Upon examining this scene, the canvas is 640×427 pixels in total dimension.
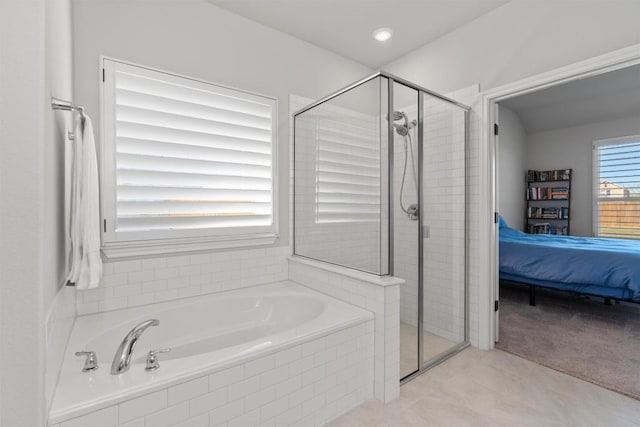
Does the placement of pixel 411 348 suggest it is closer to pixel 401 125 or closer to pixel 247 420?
pixel 247 420

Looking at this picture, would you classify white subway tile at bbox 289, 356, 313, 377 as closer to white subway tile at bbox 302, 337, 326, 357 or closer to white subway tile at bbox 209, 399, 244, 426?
white subway tile at bbox 302, 337, 326, 357

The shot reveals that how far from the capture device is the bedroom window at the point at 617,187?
500 centimetres

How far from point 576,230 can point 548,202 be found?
25.8 inches

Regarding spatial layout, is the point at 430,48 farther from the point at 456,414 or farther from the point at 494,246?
the point at 456,414

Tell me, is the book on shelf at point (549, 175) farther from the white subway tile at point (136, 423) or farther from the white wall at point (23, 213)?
the white wall at point (23, 213)

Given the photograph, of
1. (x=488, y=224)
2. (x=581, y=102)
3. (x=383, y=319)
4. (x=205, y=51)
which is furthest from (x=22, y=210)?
(x=581, y=102)

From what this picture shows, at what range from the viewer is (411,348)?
223cm

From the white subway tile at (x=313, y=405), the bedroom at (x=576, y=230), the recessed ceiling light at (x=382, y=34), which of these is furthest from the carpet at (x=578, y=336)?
the recessed ceiling light at (x=382, y=34)

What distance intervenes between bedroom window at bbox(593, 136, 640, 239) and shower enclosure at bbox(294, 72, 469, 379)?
4465 mm

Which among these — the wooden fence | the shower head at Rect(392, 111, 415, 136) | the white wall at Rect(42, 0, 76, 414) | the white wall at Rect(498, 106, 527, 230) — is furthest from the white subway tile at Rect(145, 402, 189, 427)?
the wooden fence

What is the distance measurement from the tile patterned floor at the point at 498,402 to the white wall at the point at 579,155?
456cm

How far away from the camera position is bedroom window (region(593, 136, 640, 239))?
16.4 feet

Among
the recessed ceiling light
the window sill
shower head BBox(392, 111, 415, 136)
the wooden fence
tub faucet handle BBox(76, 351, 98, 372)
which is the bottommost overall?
tub faucet handle BBox(76, 351, 98, 372)

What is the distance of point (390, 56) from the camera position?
323cm
